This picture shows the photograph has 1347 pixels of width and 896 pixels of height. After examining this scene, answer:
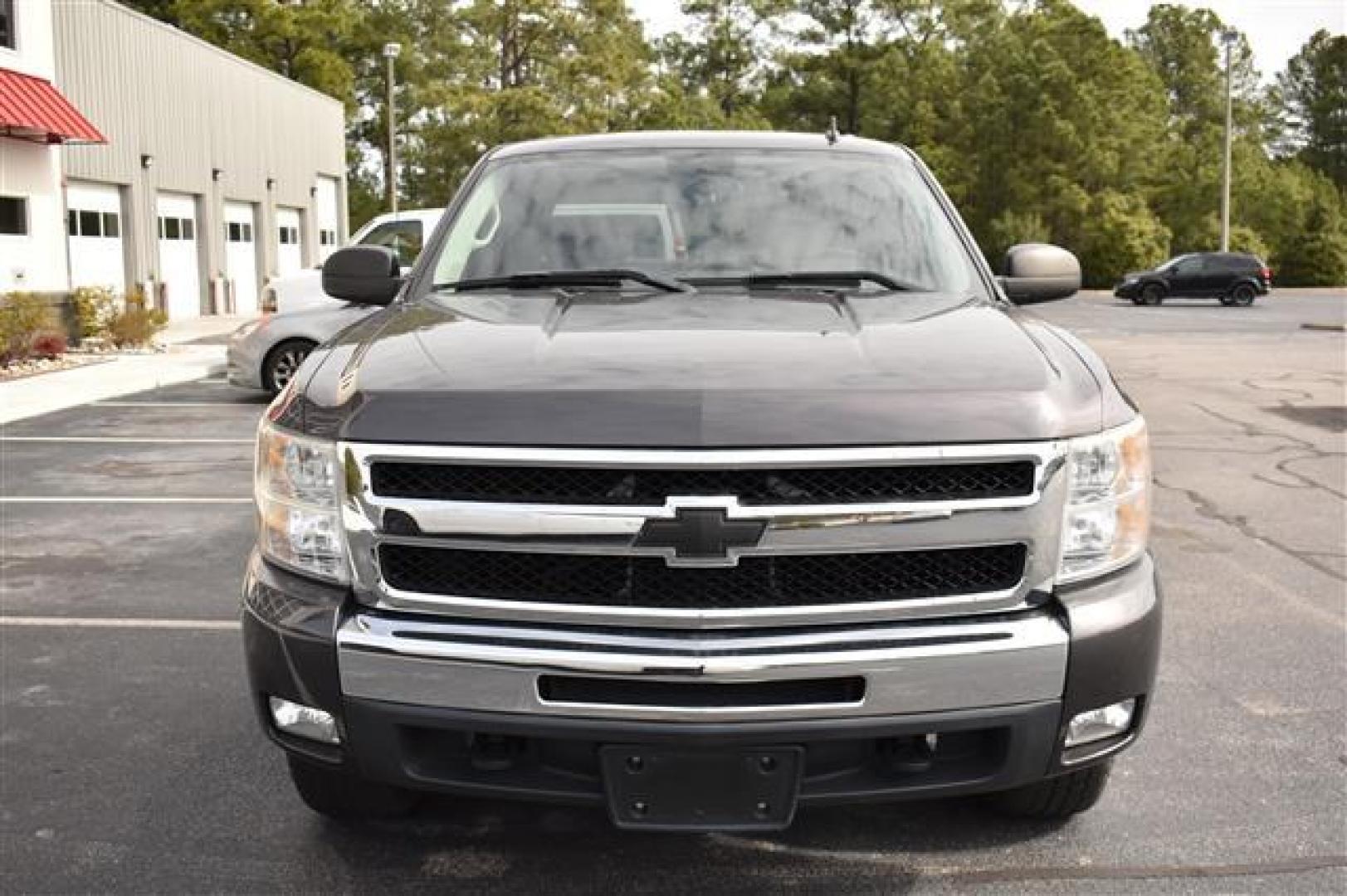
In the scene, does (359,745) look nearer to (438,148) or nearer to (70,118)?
(70,118)

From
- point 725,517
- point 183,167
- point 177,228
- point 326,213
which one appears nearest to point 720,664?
point 725,517

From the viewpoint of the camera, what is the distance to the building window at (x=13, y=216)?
20.5m

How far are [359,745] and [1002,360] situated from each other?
5.27 feet

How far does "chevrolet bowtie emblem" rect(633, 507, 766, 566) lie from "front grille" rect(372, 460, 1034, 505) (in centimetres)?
4

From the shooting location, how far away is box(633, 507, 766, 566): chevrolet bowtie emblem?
2678 millimetres

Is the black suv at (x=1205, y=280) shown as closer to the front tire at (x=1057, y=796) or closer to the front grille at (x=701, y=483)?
the front tire at (x=1057, y=796)

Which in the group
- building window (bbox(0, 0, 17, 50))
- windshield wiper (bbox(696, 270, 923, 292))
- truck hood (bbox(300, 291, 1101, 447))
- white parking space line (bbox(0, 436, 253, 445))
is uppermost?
building window (bbox(0, 0, 17, 50))

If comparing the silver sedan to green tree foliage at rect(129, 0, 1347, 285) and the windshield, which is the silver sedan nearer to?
the windshield

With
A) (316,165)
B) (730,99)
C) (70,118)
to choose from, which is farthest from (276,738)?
(730,99)

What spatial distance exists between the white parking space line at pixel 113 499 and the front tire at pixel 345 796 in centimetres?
522

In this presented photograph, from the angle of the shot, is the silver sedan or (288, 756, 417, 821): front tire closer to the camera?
(288, 756, 417, 821): front tire

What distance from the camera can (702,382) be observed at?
2.81 metres

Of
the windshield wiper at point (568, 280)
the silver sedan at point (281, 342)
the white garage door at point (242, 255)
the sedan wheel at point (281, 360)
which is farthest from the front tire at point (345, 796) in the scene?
the white garage door at point (242, 255)

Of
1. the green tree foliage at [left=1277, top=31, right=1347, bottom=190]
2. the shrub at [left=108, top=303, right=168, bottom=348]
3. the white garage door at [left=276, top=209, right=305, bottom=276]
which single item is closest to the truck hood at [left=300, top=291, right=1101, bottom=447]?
the shrub at [left=108, top=303, right=168, bottom=348]
